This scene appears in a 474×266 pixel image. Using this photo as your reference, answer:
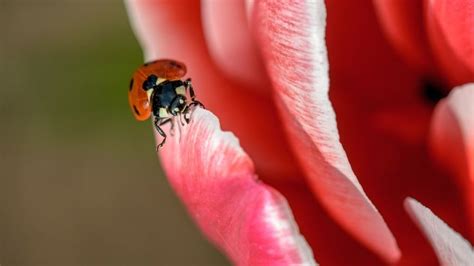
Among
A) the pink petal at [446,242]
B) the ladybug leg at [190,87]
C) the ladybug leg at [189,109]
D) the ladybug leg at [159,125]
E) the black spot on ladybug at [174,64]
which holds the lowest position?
the pink petal at [446,242]

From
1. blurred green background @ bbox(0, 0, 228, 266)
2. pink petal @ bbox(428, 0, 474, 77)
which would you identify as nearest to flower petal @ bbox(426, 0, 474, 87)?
pink petal @ bbox(428, 0, 474, 77)

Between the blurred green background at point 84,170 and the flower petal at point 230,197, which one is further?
the blurred green background at point 84,170

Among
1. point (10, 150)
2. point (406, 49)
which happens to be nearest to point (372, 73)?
point (406, 49)

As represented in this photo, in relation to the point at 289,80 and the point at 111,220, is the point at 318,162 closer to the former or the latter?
the point at 289,80

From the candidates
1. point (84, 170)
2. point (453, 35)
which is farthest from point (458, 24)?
point (84, 170)

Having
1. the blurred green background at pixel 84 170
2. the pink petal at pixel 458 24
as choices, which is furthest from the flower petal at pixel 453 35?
the blurred green background at pixel 84 170

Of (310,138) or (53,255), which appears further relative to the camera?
(53,255)

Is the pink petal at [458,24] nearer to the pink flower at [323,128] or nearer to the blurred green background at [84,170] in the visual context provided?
the pink flower at [323,128]

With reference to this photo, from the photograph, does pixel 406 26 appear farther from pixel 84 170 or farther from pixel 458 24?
pixel 84 170

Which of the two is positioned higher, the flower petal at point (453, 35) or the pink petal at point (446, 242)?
the flower petal at point (453, 35)
